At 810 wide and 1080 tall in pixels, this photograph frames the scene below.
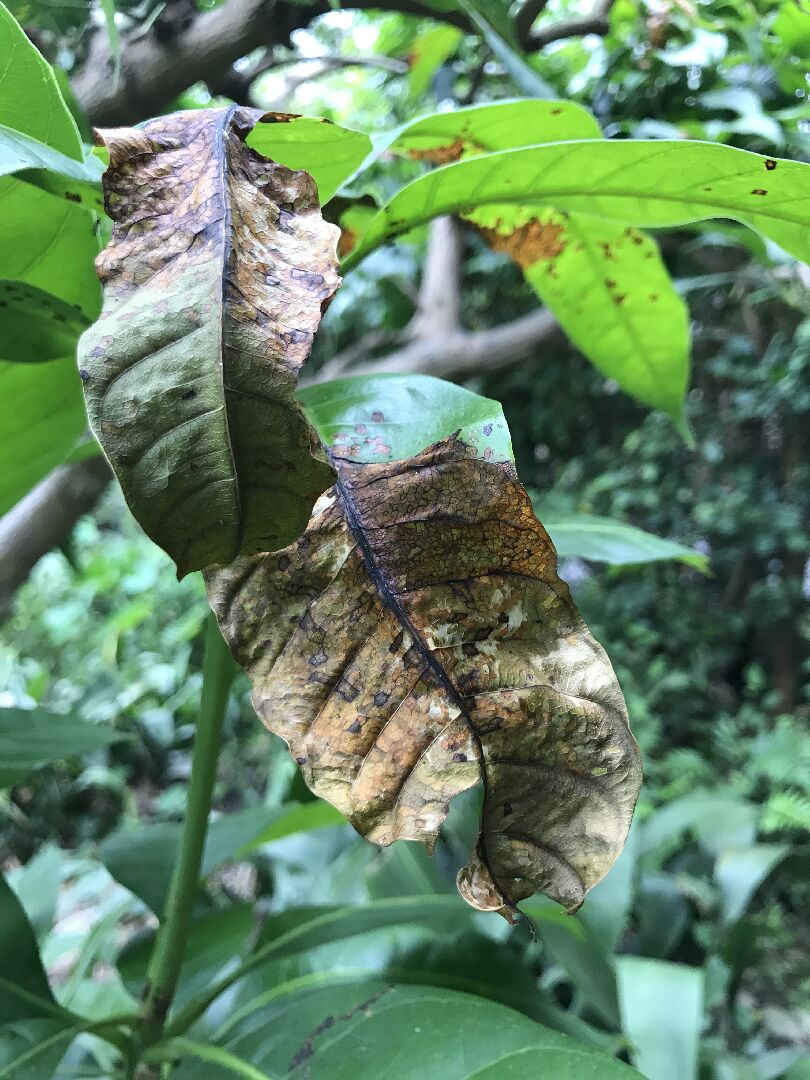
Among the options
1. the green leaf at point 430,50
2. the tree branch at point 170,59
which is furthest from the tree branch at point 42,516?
the green leaf at point 430,50

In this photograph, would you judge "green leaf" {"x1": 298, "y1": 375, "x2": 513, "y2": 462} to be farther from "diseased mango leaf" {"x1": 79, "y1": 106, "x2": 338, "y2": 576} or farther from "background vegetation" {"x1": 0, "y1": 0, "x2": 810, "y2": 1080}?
"background vegetation" {"x1": 0, "y1": 0, "x2": 810, "y2": 1080}

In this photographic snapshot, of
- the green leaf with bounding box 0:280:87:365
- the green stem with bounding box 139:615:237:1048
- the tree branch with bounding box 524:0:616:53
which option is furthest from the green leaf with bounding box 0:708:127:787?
the tree branch with bounding box 524:0:616:53

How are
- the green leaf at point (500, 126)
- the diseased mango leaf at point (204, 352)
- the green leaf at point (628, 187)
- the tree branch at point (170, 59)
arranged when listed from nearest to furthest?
1. the diseased mango leaf at point (204, 352)
2. the green leaf at point (628, 187)
3. the green leaf at point (500, 126)
4. the tree branch at point (170, 59)

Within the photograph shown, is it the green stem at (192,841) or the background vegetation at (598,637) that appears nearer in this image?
the green stem at (192,841)

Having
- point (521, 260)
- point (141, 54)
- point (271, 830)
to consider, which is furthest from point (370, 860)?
point (141, 54)

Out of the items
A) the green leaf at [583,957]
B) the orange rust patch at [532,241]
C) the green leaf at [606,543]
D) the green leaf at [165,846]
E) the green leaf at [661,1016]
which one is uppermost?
the orange rust patch at [532,241]

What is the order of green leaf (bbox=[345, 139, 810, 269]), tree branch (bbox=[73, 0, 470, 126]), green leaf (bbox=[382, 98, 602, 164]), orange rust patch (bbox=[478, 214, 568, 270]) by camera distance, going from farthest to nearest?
tree branch (bbox=[73, 0, 470, 126]) < orange rust patch (bbox=[478, 214, 568, 270]) < green leaf (bbox=[382, 98, 602, 164]) < green leaf (bbox=[345, 139, 810, 269])

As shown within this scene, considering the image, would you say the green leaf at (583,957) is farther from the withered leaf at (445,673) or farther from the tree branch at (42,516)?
the tree branch at (42,516)
